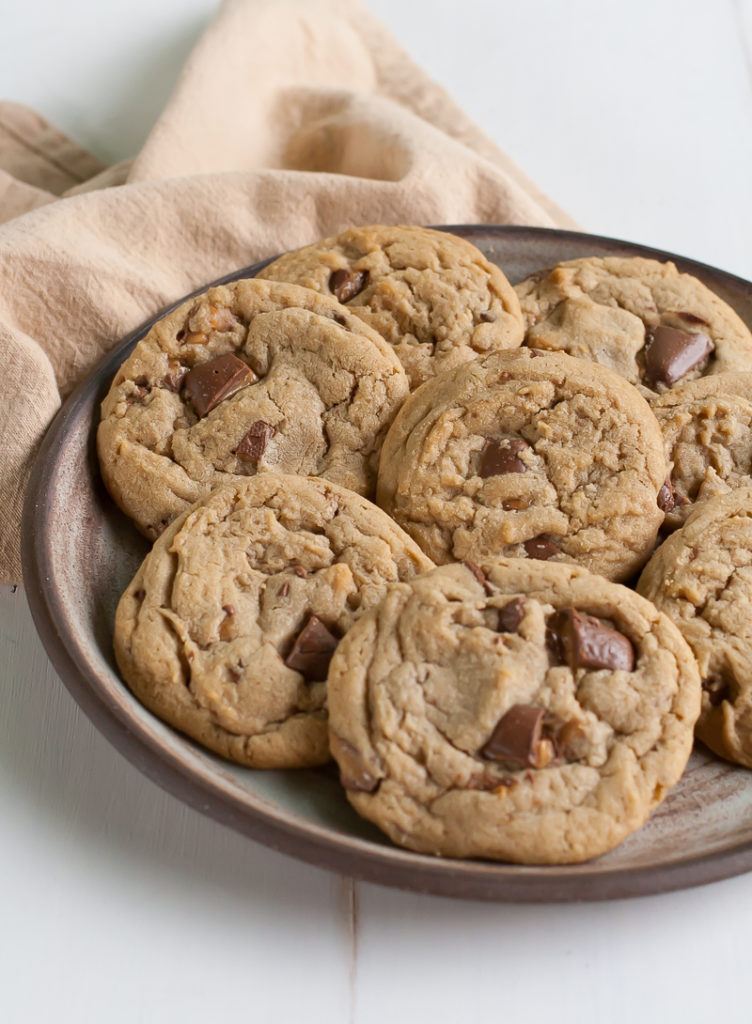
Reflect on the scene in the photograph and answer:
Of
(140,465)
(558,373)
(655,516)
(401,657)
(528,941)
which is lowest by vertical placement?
(528,941)

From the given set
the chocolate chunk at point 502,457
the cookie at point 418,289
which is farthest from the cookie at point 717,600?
the cookie at point 418,289

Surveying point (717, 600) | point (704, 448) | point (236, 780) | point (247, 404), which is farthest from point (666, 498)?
point (236, 780)

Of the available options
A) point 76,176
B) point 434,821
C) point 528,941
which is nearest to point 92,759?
point 434,821

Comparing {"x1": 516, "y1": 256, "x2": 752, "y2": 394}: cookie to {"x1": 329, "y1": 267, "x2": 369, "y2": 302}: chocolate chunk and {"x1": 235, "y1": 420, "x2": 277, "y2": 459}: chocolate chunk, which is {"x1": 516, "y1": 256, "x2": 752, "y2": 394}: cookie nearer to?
{"x1": 329, "y1": 267, "x2": 369, "y2": 302}: chocolate chunk

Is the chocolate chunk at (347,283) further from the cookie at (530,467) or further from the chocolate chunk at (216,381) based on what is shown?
the cookie at (530,467)

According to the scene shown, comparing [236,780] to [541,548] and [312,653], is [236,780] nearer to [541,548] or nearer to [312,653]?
[312,653]

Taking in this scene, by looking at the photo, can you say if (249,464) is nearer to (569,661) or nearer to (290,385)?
(290,385)

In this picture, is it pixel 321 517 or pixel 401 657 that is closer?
pixel 401 657

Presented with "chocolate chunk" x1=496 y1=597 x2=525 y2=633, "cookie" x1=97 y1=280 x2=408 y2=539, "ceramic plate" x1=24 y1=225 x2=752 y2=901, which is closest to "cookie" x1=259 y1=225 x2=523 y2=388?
"cookie" x1=97 y1=280 x2=408 y2=539
